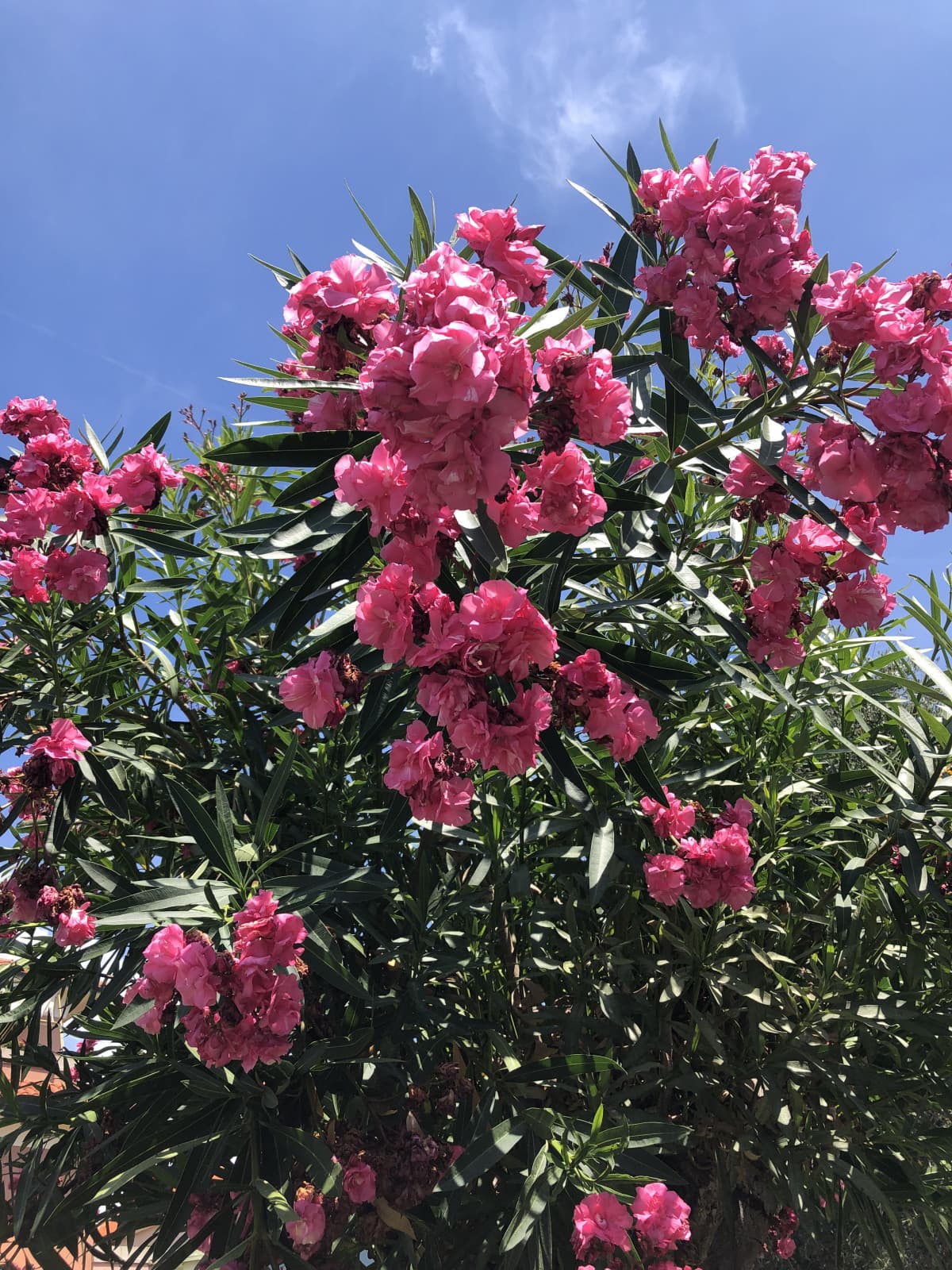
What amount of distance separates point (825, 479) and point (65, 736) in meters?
1.65

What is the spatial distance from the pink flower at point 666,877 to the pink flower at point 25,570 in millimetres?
1493

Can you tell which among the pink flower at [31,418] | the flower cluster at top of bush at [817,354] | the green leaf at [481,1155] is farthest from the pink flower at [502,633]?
the pink flower at [31,418]

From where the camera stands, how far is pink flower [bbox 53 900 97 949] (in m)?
1.90

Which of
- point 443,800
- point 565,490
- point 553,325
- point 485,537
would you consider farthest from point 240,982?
point 553,325

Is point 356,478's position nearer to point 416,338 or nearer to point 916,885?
point 416,338

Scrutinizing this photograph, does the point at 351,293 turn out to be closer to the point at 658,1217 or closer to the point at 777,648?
the point at 777,648

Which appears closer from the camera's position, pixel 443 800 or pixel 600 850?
pixel 443 800

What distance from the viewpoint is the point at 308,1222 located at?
6.06 feet

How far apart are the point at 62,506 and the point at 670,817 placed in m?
1.53

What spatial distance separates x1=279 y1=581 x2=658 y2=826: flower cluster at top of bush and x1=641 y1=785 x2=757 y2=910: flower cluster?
20.1 inches

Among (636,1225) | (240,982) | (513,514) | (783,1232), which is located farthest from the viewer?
Answer: (783,1232)

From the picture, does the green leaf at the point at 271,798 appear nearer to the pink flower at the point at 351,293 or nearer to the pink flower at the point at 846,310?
the pink flower at the point at 351,293

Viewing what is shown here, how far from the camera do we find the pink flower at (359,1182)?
190cm

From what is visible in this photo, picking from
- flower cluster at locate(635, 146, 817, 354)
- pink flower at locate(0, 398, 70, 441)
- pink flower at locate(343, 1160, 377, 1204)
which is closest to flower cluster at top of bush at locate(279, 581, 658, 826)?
flower cluster at locate(635, 146, 817, 354)
